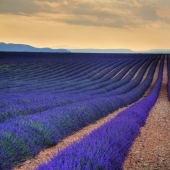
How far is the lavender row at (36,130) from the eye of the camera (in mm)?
4336

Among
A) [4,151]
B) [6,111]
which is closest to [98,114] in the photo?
[6,111]

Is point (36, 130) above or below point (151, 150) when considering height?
above

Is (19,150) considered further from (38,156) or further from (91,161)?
(91,161)

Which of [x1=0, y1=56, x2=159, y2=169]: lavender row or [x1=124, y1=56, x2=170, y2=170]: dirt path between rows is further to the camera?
[x1=124, y1=56, x2=170, y2=170]: dirt path between rows

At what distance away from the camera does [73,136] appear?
6812mm

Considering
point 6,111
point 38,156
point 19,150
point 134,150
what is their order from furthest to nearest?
point 6,111 → point 134,150 → point 38,156 → point 19,150

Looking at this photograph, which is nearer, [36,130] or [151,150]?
[151,150]

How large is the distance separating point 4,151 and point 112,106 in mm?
7643

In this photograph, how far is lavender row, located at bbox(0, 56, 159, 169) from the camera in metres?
4.34

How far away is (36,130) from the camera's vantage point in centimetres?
559

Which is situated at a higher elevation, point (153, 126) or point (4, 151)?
point (4, 151)

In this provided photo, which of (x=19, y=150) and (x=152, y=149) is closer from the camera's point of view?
(x=19, y=150)

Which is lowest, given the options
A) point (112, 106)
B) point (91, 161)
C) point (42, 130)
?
point (112, 106)

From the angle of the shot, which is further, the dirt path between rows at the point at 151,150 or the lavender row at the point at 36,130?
the dirt path between rows at the point at 151,150
